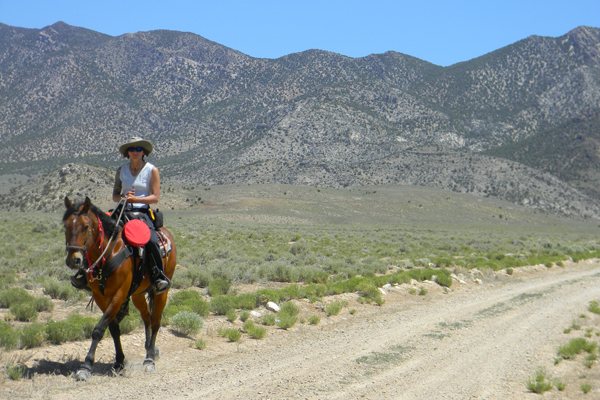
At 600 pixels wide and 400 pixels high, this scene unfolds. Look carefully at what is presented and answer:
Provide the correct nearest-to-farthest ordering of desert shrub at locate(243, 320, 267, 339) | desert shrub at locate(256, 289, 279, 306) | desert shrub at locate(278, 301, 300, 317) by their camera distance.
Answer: desert shrub at locate(243, 320, 267, 339) → desert shrub at locate(278, 301, 300, 317) → desert shrub at locate(256, 289, 279, 306)

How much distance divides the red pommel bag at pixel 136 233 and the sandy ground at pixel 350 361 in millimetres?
1932

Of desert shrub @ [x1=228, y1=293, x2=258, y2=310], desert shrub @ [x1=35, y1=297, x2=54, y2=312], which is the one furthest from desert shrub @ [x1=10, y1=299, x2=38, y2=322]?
desert shrub @ [x1=228, y1=293, x2=258, y2=310]

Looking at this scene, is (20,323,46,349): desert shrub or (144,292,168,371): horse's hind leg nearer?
(144,292,168,371): horse's hind leg

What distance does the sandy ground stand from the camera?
620 centimetres

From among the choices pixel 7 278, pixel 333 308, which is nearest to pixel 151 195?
pixel 333 308

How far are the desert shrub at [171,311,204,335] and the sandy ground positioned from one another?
0.73 feet

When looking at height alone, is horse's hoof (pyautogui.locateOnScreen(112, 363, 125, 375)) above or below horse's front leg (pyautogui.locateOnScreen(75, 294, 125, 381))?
below

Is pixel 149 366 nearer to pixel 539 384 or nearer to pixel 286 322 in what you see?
pixel 286 322

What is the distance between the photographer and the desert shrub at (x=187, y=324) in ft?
29.2

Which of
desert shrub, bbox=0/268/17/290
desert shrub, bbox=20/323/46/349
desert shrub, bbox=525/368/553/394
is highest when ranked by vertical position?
desert shrub, bbox=20/323/46/349

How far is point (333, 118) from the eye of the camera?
125312mm

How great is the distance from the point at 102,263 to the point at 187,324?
323cm

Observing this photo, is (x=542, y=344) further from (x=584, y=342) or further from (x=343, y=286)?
(x=343, y=286)

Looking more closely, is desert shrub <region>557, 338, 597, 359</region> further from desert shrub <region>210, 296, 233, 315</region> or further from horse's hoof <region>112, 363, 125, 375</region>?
horse's hoof <region>112, 363, 125, 375</region>
